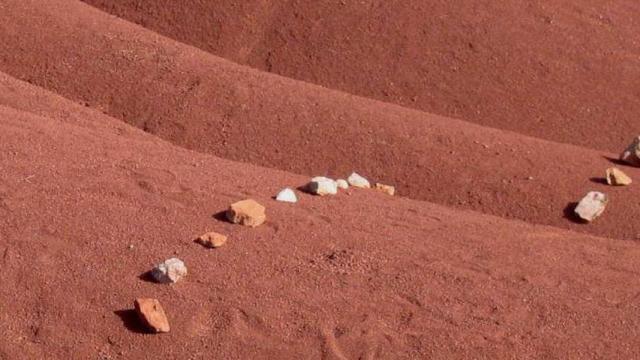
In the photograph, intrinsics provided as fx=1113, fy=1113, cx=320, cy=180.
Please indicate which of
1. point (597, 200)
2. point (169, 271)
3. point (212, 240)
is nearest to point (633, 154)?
point (597, 200)

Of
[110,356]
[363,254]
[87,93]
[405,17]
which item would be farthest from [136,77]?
[110,356]

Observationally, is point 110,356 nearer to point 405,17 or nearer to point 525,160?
point 525,160

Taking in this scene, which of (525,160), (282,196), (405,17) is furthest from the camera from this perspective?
(405,17)

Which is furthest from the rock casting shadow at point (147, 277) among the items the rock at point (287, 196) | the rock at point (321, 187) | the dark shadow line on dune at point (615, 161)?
the dark shadow line on dune at point (615, 161)

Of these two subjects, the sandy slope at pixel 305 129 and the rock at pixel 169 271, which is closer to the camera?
the rock at pixel 169 271

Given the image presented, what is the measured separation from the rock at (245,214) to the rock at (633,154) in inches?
178

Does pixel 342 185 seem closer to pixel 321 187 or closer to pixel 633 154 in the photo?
pixel 321 187

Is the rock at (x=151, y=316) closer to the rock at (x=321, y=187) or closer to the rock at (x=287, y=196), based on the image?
the rock at (x=287, y=196)

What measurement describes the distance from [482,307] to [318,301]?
3.21 ft

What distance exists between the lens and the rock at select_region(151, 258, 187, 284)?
20.8 feet

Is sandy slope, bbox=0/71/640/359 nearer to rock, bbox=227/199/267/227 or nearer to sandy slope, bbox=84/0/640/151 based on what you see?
rock, bbox=227/199/267/227

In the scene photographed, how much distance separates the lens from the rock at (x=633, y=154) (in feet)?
33.7

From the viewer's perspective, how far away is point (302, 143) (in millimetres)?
10133

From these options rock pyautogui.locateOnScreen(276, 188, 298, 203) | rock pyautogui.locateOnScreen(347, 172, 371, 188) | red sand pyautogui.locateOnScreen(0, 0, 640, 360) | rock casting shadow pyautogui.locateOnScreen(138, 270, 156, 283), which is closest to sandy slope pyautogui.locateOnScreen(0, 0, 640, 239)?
red sand pyautogui.locateOnScreen(0, 0, 640, 360)
